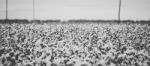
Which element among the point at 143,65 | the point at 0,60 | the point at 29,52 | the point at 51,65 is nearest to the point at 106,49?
the point at 143,65

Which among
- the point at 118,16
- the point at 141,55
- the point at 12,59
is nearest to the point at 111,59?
the point at 141,55

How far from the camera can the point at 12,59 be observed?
394 centimetres

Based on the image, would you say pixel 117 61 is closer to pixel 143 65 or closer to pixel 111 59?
pixel 111 59

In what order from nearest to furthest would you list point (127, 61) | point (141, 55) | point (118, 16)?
point (127, 61)
point (141, 55)
point (118, 16)

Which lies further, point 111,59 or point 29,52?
→ point 29,52

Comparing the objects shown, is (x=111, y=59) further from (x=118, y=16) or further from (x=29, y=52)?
(x=118, y=16)

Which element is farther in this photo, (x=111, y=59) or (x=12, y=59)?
(x=12, y=59)

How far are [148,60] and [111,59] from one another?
99cm

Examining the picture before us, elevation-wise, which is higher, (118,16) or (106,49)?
(118,16)

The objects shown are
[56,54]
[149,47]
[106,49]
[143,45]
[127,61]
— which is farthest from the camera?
[143,45]

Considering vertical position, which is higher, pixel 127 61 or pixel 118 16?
pixel 118 16

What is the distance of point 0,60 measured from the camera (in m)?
4.09

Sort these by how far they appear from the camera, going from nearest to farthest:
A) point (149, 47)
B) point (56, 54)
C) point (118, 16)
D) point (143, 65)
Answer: point (143, 65) < point (56, 54) < point (149, 47) < point (118, 16)

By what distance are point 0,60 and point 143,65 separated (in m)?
3.49
